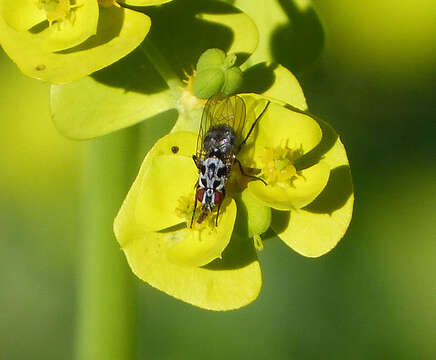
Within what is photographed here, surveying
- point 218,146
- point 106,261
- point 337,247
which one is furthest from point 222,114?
point 337,247

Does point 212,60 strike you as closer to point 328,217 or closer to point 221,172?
point 221,172

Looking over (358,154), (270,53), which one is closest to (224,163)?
(270,53)

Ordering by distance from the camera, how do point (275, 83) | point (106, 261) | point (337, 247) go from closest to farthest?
point (275, 83) < point (106, 261) < point (337, 247)

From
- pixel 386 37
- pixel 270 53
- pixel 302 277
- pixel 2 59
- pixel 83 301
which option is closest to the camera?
pixel 270 53

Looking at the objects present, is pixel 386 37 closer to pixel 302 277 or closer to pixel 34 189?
pixel 302 277

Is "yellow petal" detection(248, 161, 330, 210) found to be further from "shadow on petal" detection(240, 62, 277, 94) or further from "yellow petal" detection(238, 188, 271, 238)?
"shadow on petal" detection(240, 62, 277, 94)

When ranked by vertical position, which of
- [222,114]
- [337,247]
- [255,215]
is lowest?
[337,247]

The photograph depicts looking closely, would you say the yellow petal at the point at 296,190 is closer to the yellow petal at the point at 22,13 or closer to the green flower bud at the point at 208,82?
the green flower bud at the point at 208,82
